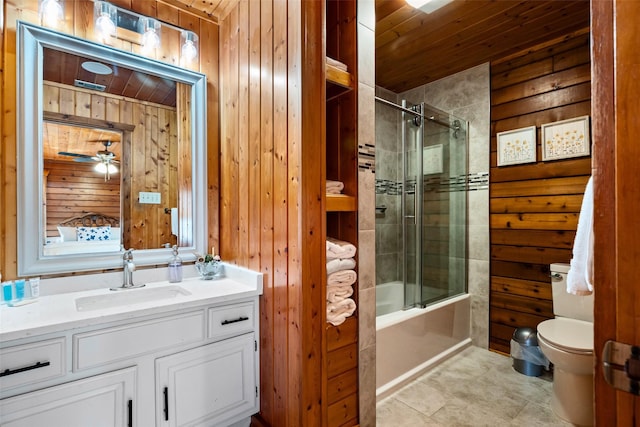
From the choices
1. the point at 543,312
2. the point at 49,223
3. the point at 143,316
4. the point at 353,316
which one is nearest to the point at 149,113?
the point at 49,223

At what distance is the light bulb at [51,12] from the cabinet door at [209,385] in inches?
68.0

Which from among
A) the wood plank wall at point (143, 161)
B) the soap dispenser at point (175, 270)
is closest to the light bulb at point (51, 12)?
the wood plank wall at point (143, 161)

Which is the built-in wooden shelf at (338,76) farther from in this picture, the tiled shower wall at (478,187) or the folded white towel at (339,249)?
the tiled shower wall at (478,187)

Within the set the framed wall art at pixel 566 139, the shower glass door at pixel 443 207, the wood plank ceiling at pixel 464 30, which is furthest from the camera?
the shower glass door at pixel 443 207

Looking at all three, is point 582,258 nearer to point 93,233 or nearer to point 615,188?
point 615,188

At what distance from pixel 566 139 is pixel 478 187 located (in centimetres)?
73

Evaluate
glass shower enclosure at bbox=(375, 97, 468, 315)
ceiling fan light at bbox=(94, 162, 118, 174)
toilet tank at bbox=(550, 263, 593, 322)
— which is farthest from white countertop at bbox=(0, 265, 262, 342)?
toilet tank at bbox=(550, 263, 593, 322)

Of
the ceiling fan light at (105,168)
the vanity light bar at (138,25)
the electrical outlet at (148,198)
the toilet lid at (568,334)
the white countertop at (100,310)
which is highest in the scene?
the vanity light bar at (138,25)

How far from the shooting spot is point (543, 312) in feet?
8.23

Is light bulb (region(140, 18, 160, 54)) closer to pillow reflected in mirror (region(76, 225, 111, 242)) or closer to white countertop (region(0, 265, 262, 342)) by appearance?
pillow reflected in mirror (region(76, 225, 111, 242))

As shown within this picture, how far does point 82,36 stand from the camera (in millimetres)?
1664

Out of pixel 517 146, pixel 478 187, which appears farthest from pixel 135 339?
pixel 517 146

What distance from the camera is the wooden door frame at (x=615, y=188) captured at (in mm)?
488

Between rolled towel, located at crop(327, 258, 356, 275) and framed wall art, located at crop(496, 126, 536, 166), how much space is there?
1.91 m
